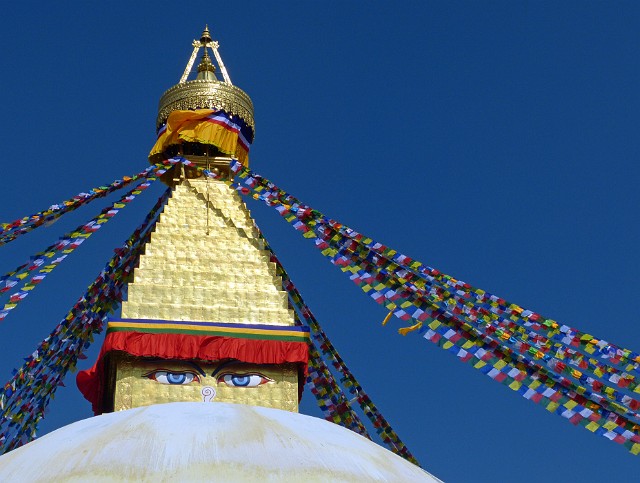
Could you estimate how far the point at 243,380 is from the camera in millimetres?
10562

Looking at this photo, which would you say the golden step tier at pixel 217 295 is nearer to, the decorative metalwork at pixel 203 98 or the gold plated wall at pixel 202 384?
the gold plated wall at pixel 202 384

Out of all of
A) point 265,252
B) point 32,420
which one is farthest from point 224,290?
point 32,420

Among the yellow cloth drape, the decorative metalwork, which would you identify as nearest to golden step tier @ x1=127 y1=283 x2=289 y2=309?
the yellow cloth drape

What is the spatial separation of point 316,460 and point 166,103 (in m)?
9.68

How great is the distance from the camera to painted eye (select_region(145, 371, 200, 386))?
34.3ft

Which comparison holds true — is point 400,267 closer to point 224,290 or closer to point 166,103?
point 224,290

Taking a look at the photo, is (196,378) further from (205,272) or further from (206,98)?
(206,98)

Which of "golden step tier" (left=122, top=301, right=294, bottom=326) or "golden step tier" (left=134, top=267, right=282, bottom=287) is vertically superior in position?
"golden step tier" (left=134, top=267, right=282, bottom=287)

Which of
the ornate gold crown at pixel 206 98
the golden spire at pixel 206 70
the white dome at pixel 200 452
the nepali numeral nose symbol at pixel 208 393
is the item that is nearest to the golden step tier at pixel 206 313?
the nepali numeral nose symbol at pixel 208 393

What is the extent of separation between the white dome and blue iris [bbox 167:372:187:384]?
588 cm

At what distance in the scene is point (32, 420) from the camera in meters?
12.4

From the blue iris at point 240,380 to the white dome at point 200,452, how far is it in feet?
19.5

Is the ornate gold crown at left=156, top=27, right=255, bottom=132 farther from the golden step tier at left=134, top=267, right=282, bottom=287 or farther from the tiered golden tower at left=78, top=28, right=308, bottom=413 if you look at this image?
the golden step tier at left=134, top=267, right=282, bottom=287

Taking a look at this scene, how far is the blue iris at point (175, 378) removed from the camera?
10453 mm
